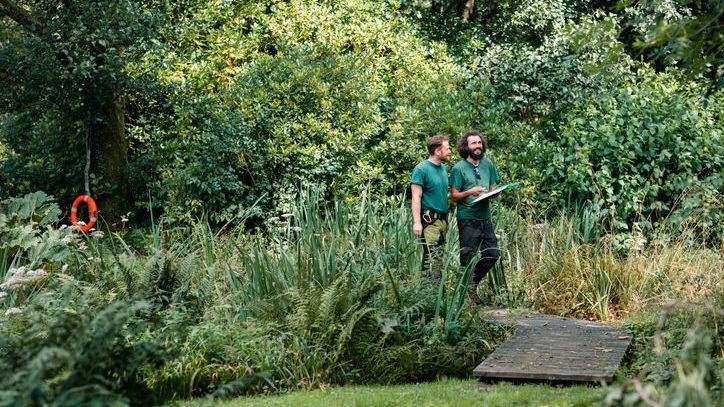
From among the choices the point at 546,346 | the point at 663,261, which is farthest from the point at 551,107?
the point at 546,346

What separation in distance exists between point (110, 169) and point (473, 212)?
26.8ft

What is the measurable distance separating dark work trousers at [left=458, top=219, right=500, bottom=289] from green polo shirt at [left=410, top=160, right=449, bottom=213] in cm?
28

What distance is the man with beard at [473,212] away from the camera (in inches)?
389

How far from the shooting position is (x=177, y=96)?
15.3 metres

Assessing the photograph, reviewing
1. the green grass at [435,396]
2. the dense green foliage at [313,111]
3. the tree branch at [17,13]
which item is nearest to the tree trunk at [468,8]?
the dense green foliage at [313,111]

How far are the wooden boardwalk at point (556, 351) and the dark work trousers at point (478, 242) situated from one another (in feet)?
1.97

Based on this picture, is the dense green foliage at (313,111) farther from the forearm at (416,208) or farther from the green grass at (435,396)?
the green grass at (435,396)

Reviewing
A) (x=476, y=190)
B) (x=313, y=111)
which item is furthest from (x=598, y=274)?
(x=313, y=111)

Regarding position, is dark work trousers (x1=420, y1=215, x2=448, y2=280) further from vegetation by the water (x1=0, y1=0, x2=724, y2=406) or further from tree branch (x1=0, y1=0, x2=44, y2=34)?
tree branch (x1=0, y1=0, x2=44, y2=34)

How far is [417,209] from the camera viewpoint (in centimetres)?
980

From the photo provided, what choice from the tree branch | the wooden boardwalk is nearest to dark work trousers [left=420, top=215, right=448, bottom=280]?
the wooden boardwalk

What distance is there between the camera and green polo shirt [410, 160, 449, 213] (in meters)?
9.90

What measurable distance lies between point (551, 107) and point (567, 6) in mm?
5308

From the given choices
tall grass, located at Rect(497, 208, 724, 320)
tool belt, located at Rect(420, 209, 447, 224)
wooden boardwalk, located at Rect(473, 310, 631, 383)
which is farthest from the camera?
tall grass, located at Rect(497, 208, 724, 320)
